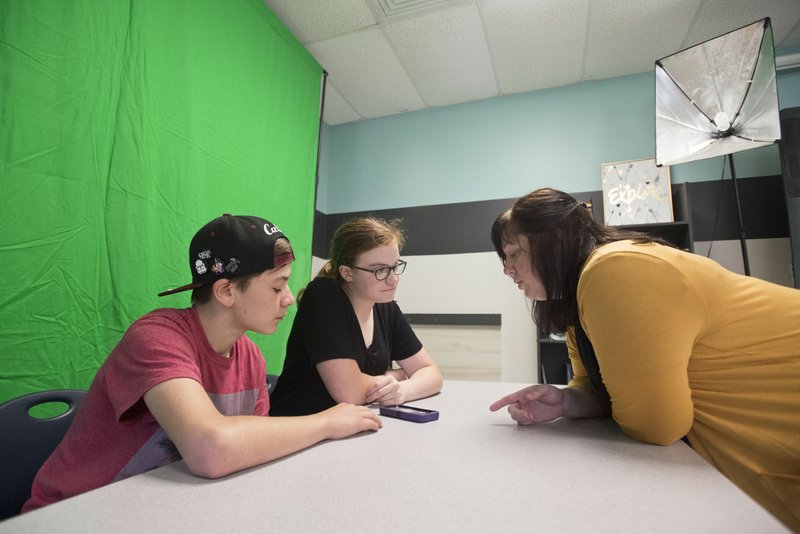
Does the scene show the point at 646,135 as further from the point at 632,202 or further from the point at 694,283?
the point at 694,283

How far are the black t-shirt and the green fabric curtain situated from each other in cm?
67

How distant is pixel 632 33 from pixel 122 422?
3.33m

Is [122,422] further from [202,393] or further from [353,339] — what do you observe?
[353,339]

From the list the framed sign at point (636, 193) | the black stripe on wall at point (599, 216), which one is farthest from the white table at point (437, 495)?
the black stripe on wall at point (599, 216)

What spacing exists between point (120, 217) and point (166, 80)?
639 millimetres

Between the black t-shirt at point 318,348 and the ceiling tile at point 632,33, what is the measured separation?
242 centimetres

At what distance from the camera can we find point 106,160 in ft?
4.94

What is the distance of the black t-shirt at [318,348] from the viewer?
1241mm

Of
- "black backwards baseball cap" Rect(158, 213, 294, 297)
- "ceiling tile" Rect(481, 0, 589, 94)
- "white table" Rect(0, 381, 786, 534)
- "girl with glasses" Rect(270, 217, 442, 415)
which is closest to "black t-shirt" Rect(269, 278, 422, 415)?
"girl with glasses" Rect(270, 217, 442, 415)

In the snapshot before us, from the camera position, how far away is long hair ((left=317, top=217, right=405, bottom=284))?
4.94 feet

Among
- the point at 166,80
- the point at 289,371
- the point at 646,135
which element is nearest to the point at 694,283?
the point at 289,371

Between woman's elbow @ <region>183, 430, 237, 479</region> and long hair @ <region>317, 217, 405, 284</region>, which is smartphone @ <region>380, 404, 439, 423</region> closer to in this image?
woman's elbow @ <region>183, 430, 237, 479</region>

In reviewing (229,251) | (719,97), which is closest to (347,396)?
(229,251)

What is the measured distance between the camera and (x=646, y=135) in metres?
3.10
